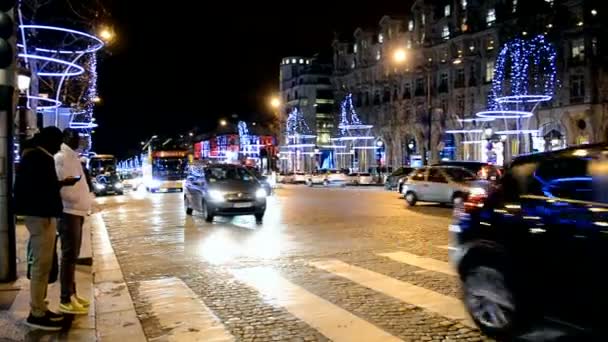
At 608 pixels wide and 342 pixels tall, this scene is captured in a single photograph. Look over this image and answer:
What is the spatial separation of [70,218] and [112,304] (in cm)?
148

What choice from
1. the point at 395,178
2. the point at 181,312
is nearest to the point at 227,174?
the point at 181,312

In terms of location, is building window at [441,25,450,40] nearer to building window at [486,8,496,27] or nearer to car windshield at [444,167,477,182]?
building window at [486,8,496,27]

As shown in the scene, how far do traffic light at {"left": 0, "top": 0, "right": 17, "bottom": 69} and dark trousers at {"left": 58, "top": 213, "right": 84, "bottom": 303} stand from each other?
7.17 ft

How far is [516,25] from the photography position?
2165 inches

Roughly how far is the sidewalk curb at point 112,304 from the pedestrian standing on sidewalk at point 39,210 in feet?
1.96

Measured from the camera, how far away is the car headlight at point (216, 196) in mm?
17719

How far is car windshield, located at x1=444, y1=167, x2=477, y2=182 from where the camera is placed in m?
22.2

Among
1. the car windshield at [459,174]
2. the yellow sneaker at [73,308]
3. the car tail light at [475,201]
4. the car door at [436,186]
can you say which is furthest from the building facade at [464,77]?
the yellow sneaker at [73,308]

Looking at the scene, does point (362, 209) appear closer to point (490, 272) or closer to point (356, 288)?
point (356, 288)

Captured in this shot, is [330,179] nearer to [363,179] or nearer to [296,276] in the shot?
[363,179]

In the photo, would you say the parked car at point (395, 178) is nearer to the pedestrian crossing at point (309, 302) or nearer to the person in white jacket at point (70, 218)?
the pedestrian crossing at point (309, 302)

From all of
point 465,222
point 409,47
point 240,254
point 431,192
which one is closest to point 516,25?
point 409,47

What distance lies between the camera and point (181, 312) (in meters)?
7.46


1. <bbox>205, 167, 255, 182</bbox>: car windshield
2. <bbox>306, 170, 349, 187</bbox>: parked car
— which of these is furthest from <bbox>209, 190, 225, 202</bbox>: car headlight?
<bbox>306, 170, 349, 187</bbox>: parked car
